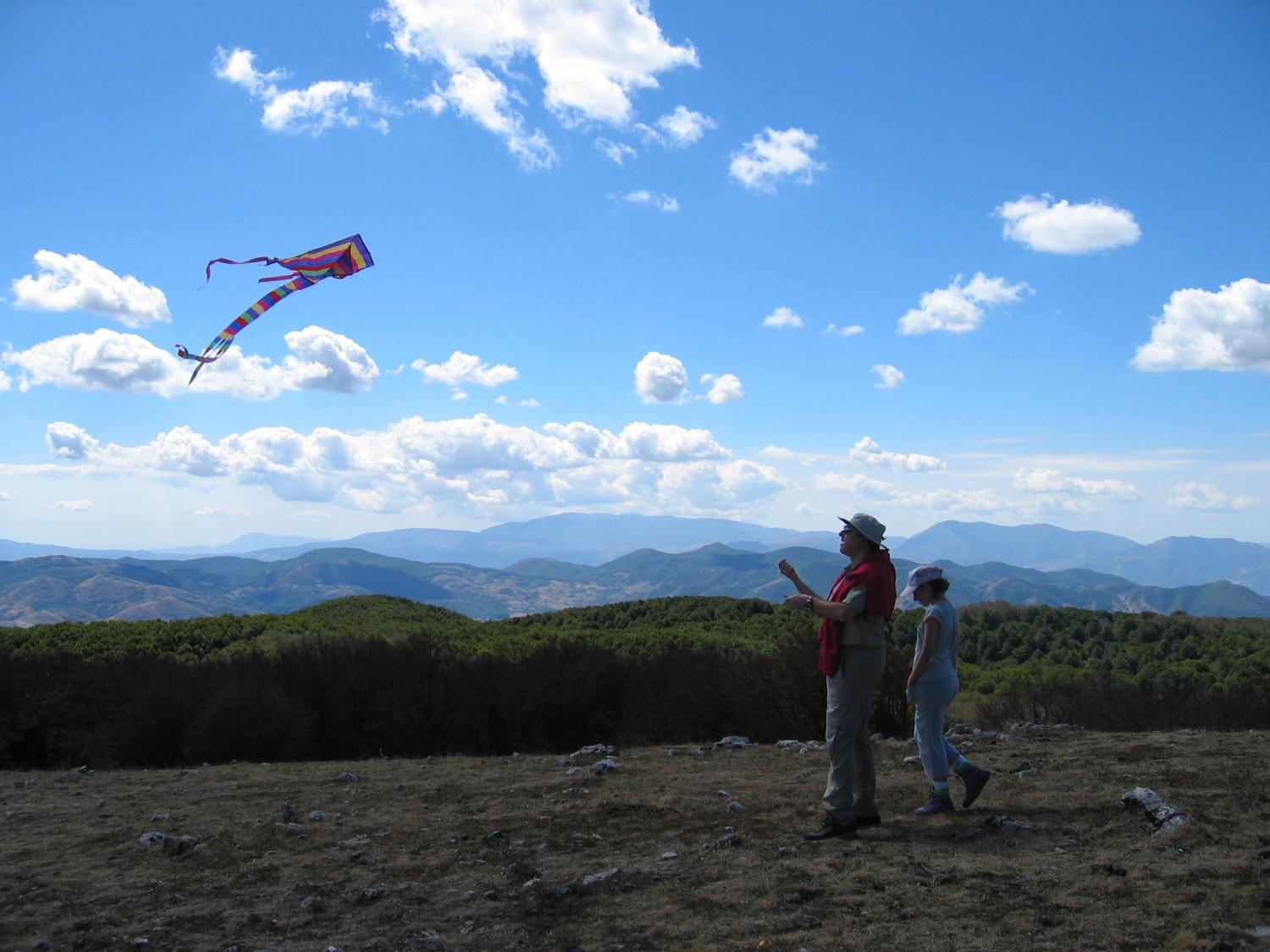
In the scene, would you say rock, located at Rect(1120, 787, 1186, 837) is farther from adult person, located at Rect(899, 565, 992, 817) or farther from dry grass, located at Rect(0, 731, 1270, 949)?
adult person, located at Rect(899, 565, 992, 817)

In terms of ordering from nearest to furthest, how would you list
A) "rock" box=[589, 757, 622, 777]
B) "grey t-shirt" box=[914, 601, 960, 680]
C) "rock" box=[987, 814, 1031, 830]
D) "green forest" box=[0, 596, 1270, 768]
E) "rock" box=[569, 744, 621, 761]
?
"rock" box=[987, 814, 1031, 830] < "grey t-shirt" box=[914, 601, 960, 680] < "rock" box=[589, 757, 622, 777] < "rock" box=[569, 744, 621, 761] < "green forest" box=[0, 596, 1270, 768]

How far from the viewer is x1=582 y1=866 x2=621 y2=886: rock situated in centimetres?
512

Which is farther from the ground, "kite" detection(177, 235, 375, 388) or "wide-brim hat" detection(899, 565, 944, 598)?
"kite" detection(177, 235, 375, 388)

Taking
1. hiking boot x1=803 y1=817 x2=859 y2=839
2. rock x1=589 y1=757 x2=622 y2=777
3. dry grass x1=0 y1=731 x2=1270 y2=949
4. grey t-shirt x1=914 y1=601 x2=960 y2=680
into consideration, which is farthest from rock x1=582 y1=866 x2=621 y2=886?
rock x1=589 y1=757 x2=622 y2=777

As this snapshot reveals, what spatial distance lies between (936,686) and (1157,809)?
157 centimetres

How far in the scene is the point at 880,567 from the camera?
558cm

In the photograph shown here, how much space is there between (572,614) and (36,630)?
3125 cm

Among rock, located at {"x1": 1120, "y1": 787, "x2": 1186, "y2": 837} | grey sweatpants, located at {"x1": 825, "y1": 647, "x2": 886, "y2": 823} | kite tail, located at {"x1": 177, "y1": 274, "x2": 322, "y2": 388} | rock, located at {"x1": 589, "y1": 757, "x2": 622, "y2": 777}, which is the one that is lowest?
rock, located at {"x1": 589, "y1": 757, "x2": 622, "y2": 777}

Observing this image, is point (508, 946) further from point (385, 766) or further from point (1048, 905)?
point (385, 766)

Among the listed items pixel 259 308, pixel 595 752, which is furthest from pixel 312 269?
pixel 595 752

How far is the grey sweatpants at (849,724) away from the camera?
18.2ft

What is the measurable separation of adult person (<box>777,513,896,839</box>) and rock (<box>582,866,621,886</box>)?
4.56ft

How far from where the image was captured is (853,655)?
18.2 feet

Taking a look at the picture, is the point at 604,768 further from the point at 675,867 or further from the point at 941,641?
the point at 941,641
